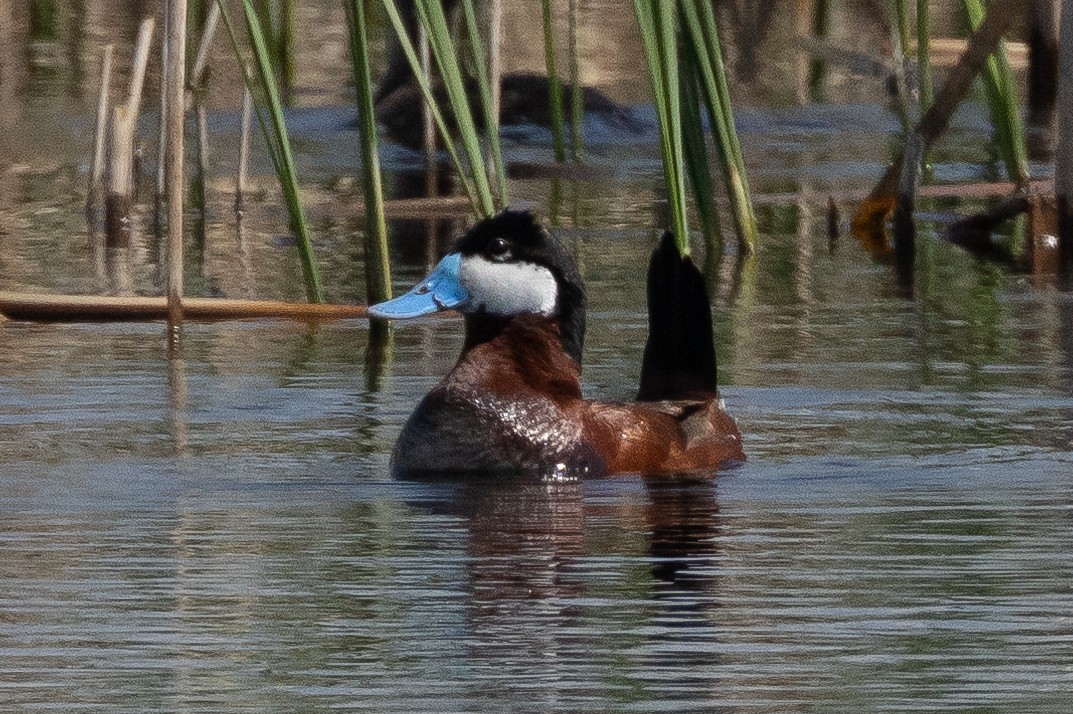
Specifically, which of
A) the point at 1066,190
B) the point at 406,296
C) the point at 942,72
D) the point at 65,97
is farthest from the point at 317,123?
the point at 406,296

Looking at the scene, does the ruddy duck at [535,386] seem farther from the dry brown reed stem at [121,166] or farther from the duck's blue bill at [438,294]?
the dry brown reed stem at [121,166]

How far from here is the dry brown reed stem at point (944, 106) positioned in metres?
9.98

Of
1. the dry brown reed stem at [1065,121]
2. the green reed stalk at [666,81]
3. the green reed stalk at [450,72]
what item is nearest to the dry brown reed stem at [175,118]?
the green reed stalk at [450,72]

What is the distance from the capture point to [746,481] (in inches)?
273

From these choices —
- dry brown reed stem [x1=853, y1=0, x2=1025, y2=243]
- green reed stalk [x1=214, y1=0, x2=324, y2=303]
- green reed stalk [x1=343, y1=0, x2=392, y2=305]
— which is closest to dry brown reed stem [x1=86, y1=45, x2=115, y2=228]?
green reed stalk [x1=214, y1=0, x2=324, y2=303]

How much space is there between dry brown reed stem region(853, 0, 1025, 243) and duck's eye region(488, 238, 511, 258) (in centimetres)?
338

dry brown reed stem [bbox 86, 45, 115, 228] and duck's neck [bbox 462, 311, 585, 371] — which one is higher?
dry brown reed stem [bbox 86, 45, 115, 228]

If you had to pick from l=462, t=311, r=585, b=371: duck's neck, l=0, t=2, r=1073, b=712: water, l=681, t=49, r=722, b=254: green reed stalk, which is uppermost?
l=681, t=49, r=722, b=254: green reed stalk

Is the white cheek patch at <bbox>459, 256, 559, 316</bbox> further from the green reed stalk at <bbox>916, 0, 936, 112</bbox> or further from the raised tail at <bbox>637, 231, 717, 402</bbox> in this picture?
the green reed stalk at <bbox>916, 0, 936, 112</bbox>

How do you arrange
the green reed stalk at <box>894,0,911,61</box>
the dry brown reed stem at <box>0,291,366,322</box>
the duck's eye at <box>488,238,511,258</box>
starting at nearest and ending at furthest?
the duck's eye at <box>488,238,511,258</box>, the dry brown reed stem at <box>0,291,366,322</box>, the green reed stalk at <box>894,0,911,61</box>

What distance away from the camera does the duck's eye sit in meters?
7.18

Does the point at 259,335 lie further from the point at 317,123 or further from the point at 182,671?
the point at 317,123

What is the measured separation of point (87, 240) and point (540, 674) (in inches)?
298

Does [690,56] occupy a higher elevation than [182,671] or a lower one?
higher
